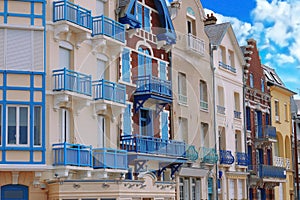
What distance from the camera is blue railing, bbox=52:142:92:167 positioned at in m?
25.4

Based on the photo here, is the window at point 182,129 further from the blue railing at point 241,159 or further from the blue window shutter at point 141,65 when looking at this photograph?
the blue railing at point 241,159

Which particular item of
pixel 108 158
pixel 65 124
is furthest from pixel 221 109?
pixel 65 124

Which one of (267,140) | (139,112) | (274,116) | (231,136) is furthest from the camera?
(274,116)

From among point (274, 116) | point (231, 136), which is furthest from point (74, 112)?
point (274, 116)

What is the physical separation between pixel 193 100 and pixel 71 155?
13051 millimetres

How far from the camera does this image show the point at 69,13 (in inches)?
1057

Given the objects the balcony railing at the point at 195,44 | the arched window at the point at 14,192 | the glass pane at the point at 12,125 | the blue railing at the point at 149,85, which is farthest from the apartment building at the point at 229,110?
the glass pane at the point at 12,125

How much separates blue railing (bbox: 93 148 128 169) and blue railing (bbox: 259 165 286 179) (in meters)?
18.6

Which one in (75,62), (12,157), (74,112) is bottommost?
(12,157)

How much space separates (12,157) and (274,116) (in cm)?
2872

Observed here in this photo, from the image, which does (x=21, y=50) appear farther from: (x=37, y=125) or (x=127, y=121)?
(x=127, y=121)

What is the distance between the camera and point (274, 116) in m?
49.7

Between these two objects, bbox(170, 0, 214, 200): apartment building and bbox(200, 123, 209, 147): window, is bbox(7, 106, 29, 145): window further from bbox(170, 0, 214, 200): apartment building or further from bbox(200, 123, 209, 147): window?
bbox(200, 123, 209, 147): window

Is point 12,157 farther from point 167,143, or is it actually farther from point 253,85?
point 253,85
